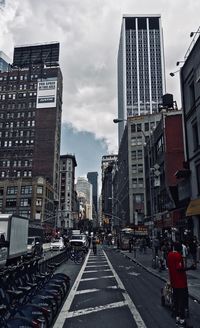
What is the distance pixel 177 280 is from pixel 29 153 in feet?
345

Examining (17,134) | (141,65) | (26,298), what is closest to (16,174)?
(17,134)

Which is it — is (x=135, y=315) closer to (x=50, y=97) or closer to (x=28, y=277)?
(x=28, y=277)

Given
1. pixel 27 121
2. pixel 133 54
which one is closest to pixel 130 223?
pixel 27 121

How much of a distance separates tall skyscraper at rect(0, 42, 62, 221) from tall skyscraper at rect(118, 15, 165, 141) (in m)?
70.9

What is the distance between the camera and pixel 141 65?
633 ft

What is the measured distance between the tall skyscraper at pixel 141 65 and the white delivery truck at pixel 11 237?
527ft

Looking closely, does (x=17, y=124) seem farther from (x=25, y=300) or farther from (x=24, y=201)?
(x=25, y=300)

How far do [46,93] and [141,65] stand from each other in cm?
9750

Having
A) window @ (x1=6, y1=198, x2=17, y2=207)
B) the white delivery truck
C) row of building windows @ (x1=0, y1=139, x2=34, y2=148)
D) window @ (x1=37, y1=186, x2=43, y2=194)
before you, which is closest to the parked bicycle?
the white delivery truck

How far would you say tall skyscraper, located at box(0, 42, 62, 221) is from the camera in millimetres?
107250

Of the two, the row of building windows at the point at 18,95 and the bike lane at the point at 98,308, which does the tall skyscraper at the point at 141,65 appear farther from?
A: the bike lane at the point at 98,308

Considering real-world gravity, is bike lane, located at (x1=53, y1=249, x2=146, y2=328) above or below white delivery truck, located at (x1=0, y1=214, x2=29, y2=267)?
below

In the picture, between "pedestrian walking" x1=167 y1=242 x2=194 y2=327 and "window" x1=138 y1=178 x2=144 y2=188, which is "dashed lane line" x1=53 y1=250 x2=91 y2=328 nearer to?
"pedestrian walking" x1=167 y1=242 x2=194 y2=327

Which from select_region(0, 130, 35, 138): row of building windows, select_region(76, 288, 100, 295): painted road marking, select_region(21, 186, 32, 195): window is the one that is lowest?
select_region(76, 288, 100, 295): painted road marking
